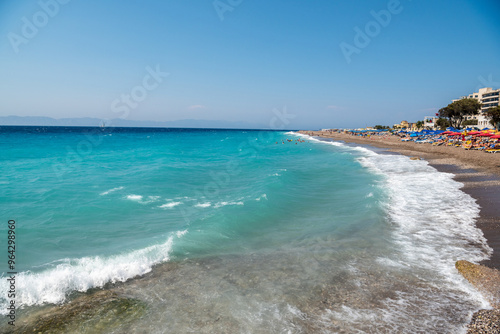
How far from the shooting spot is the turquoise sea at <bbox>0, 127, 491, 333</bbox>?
6.87 meters

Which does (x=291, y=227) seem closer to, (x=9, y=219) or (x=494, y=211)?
(x=494, y=211)

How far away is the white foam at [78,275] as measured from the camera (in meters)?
7.79

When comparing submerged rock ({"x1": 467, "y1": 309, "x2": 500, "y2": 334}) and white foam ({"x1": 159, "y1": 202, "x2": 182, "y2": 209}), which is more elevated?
submerged rock ({"x1": 467, "y1": 309, "x2": 500, "y2": 334})

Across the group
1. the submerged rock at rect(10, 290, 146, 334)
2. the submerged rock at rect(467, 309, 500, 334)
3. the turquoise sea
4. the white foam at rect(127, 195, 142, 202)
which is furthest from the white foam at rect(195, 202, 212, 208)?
the submerged rock at rect(467, 309, 500, 334)

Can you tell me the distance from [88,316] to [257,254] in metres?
5.79

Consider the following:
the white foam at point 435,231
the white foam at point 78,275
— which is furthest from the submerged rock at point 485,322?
the white foam at point 78,275

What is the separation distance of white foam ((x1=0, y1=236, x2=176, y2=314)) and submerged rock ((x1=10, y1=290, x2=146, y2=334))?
627 millimetres

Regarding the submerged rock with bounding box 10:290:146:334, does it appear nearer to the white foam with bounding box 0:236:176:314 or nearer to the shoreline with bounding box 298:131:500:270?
the white foam with bounding box 0:236:176:314

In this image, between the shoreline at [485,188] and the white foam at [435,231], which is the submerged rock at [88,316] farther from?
the shoreline at [485,188]

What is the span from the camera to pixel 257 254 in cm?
1038

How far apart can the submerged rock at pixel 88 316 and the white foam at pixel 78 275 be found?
0.63 meters

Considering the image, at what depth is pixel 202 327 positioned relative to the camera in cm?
646

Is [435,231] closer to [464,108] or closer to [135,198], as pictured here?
[135,198]

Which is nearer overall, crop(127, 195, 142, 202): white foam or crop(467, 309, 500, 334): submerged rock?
crop(467, 309, 500, 334): submerged rock
